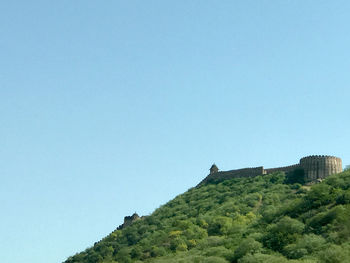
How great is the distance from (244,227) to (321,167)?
25622mm

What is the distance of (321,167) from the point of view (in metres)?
99.3

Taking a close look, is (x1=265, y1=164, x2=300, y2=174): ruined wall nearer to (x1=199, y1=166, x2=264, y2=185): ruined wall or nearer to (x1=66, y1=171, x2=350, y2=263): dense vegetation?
(x1=199, y1=166, x2=264, y2=185): ruined wall

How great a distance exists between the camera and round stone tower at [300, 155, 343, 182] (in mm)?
98750

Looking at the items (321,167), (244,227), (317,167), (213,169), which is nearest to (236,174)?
(213,169)

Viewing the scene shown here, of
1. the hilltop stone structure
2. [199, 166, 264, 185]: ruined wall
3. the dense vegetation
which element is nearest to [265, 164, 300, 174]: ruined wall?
the hilltop stone structure

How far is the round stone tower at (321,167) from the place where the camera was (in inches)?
3888

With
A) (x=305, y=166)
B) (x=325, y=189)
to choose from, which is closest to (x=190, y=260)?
(x=325, y=189)

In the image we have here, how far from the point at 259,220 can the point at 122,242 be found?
29.7 meters

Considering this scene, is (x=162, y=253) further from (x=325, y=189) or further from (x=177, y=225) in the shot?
(x=325, y=189)

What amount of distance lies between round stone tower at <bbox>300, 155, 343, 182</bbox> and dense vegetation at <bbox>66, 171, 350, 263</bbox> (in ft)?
12.2

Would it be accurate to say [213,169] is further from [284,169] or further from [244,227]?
[244,227]

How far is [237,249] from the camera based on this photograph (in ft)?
217

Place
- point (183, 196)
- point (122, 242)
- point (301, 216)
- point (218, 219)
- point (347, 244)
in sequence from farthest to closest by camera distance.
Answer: point (183, 196), point (122, 242), point (218, 219), point (301, 216), point (347, 244)

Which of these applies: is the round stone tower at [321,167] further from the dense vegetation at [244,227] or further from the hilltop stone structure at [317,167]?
the dense vegetation at [244,227]
